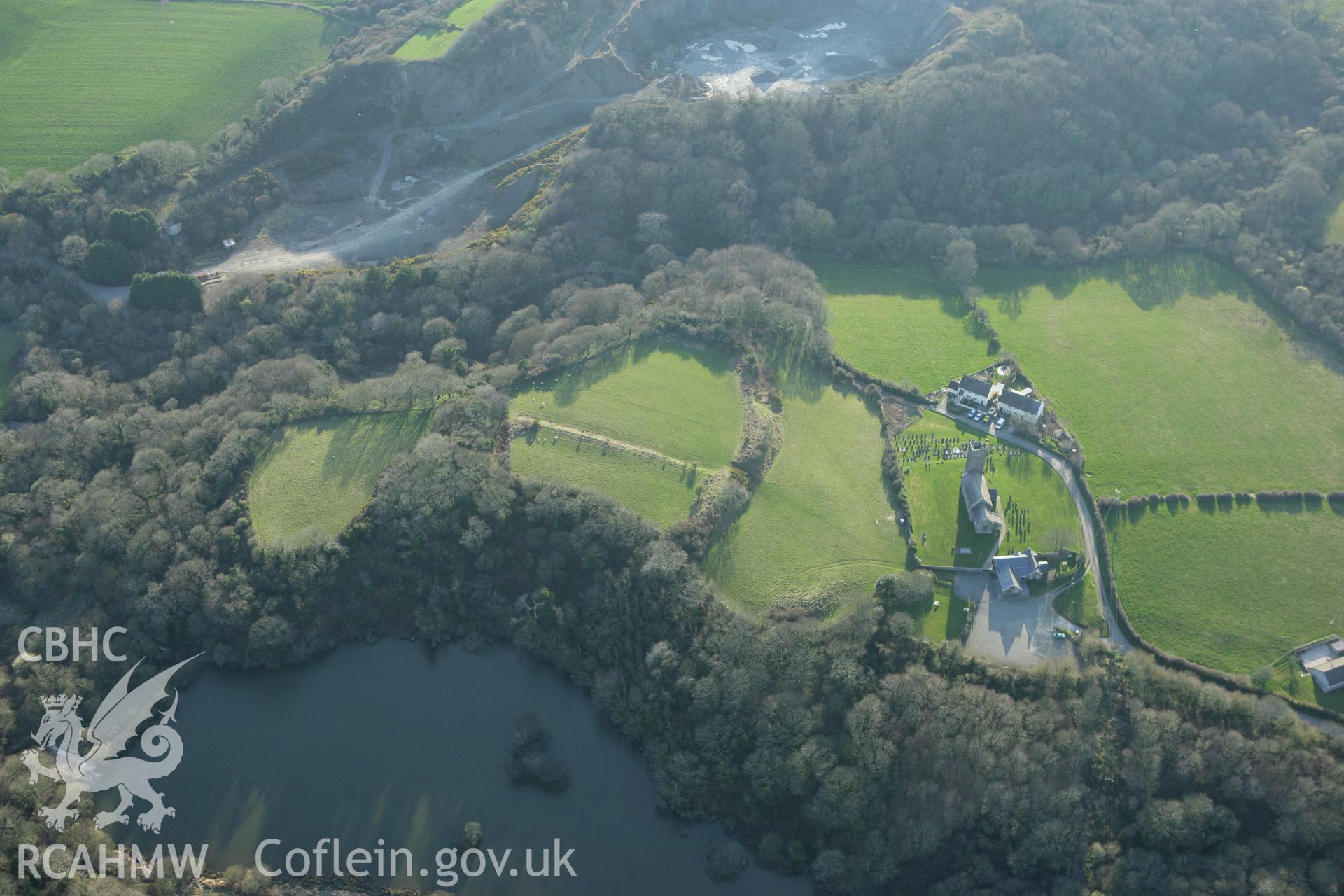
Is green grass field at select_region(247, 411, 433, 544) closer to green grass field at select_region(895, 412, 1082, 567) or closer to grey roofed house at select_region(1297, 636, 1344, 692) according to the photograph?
green grass field at select_region(895, 412, 1082, 567)

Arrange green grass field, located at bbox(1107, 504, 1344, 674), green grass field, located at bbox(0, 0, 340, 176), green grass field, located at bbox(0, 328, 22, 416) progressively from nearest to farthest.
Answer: green grass field, located at bbox(1107, 504, 1344, 674)
green grass field, located at bbox(0, 328, 22, 416)
green grass field, located at bbox(0, 0, 340, 176)

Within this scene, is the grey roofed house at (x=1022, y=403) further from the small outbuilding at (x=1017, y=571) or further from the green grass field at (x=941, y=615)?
the green grass field at (x=941, y=615)

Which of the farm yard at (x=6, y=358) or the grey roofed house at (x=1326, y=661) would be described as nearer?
the grey roofed house at (x=1326, y=661)

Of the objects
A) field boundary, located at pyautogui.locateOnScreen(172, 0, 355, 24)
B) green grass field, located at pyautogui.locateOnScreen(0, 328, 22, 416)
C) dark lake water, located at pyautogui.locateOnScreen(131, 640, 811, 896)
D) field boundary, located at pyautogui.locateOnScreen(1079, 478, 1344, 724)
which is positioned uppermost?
field boundary, located at pyautogui.locateOnScreen(172, 0, 355, 24)

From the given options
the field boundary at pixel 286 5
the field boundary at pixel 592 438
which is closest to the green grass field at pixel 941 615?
the field boundary at pixel 592 438

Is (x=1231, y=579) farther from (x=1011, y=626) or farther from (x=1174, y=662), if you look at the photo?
(x=1011, y=626)

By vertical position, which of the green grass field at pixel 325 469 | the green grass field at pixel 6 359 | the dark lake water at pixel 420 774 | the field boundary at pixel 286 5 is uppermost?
the field boundary at pixel 286 5

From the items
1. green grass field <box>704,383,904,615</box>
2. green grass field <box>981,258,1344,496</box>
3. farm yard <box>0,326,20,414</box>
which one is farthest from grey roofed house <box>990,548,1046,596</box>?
farm yard <box>0,326,20,414</box>
